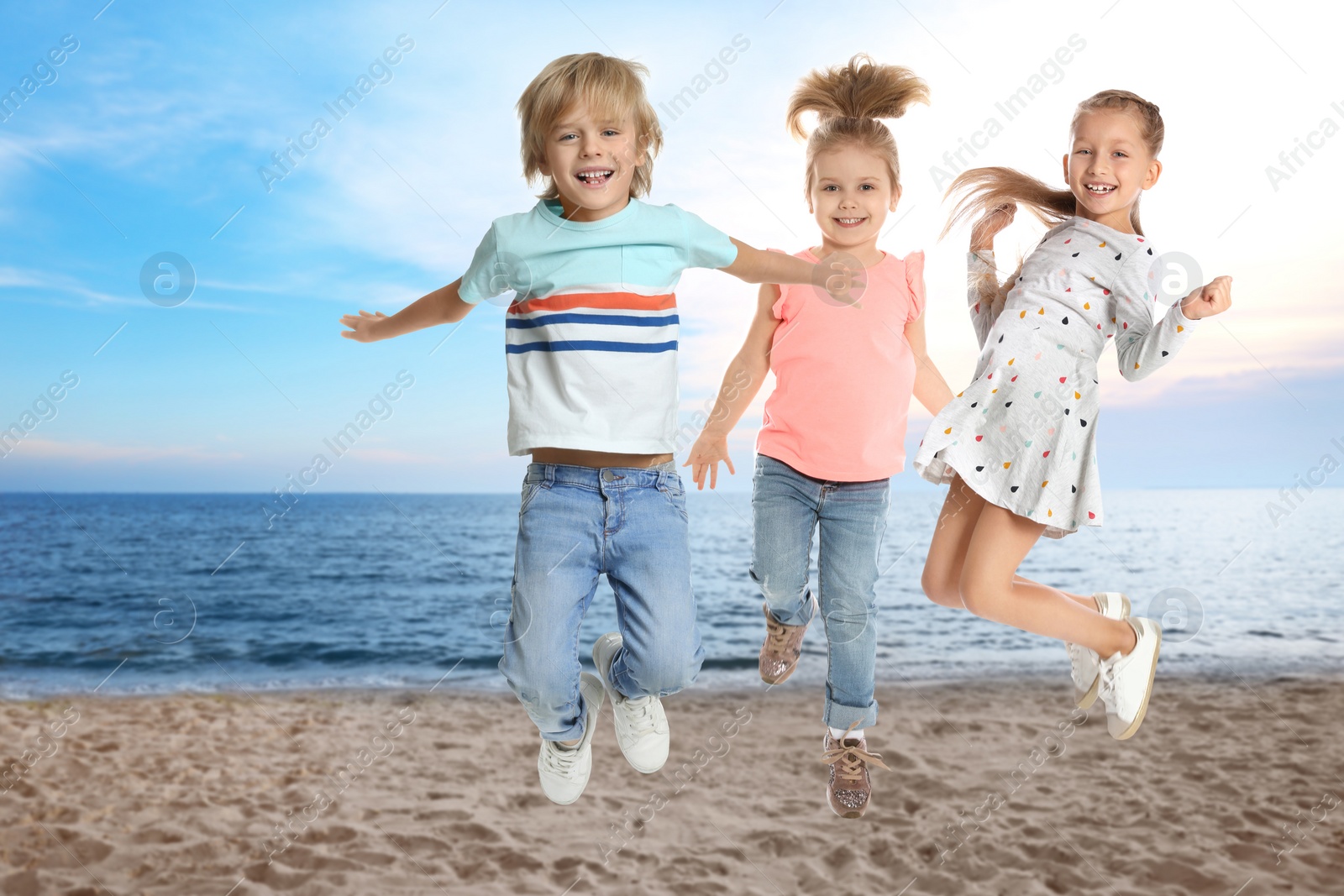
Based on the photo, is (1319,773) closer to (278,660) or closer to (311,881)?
(311,881)

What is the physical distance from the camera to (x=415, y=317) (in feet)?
10.4

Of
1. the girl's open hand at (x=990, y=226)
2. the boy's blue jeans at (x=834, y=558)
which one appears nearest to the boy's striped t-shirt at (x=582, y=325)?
the boy's blue jeans at (x=834, y=558)

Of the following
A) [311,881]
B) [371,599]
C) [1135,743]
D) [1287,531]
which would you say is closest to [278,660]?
[371,599]

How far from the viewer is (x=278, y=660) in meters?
15.3

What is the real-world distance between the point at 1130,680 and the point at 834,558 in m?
1.08

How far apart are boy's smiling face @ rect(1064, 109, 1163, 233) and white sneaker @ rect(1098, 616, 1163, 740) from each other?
1.48 metres

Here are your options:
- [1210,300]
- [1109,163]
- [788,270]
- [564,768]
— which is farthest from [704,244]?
[564,768]

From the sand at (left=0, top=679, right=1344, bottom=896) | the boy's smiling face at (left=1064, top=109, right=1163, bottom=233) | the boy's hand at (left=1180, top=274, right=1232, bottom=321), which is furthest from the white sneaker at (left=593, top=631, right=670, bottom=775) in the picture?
the sand at (left=0, top=679, right=1344, bottom=896)

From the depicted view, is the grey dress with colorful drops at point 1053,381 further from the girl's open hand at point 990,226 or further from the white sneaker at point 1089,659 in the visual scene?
the white sneaker at point 1089,659

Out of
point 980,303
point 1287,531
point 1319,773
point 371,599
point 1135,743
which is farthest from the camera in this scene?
point 1287,531

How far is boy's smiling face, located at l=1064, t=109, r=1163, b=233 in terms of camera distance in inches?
126

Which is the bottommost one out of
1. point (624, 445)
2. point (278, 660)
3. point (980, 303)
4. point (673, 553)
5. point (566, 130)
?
point (278, 660)

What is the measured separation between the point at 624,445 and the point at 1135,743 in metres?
7.89

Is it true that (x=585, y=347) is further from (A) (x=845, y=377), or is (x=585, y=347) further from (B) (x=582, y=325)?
(A) (x=845, y=377)
